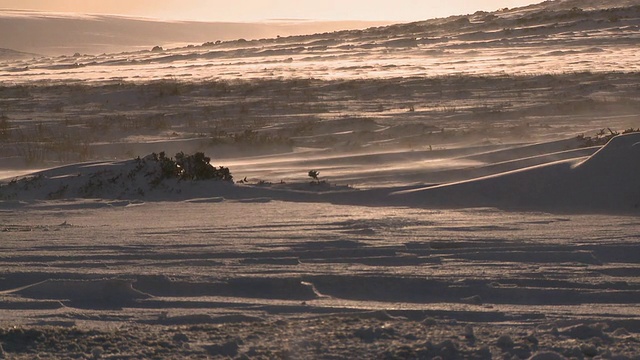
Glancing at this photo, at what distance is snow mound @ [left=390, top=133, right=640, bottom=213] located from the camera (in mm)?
7137

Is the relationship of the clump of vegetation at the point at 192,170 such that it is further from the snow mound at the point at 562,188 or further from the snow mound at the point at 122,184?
the snow mound at the point at 562,188

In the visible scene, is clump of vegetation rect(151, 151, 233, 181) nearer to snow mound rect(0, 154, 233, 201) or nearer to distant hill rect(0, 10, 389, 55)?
snow mound rect(0, 154, 233, 201)

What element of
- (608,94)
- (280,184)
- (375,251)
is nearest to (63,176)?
(280,184)

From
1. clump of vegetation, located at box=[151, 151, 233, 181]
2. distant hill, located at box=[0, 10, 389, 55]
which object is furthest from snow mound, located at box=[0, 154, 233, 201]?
distant hill, located at box=[0, 10, 389, 55]

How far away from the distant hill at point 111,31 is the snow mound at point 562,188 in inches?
2314

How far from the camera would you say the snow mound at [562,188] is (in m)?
7.14

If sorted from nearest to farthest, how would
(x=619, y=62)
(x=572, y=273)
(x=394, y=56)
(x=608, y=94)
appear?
1. (x=572, y=273)
2. (x=608, y=94)
3. (x=619, y=62)
4. (x=394, y=56)

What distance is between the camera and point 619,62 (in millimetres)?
23484

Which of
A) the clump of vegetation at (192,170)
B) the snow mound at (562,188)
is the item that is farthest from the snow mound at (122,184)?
the snow mound at (562,188)

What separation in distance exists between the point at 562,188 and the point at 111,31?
252ft

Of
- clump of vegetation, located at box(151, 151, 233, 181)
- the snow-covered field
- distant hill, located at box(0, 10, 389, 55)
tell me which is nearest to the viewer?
the snow-covered field

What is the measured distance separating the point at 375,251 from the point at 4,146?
8.78m

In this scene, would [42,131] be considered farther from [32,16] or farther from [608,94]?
[32,16]

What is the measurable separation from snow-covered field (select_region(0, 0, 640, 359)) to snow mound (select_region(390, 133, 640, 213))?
0.02 meters
